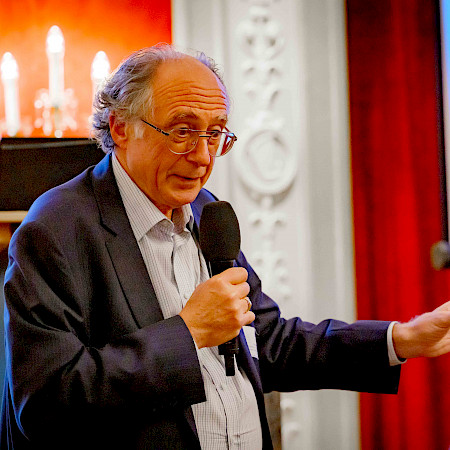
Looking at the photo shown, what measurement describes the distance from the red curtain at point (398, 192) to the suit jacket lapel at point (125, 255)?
1440 millimetres

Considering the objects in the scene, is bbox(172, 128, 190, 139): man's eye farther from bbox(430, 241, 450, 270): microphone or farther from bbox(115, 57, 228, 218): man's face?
bbox(430, 241, 450, 270): microphone

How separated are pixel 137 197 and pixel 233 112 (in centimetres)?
117

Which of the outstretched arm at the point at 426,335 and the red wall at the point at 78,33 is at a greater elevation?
the red wall at the point at 78,33

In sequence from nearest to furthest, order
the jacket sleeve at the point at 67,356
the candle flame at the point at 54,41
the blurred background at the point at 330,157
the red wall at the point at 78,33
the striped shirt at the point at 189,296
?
the jacket sleeve at the point at 67,356 → the striped shirt at the point at 189,296 → the candle flame at the point at 54,41 → the red wall at the point at 78,33 → the blurred background at the point at 330,157

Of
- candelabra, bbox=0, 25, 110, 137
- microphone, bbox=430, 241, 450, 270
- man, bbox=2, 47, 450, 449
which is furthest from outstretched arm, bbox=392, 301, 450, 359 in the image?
candelabra, bbox=0, 25, 110, 137

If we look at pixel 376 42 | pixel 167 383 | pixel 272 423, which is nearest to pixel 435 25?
pixel 376 42

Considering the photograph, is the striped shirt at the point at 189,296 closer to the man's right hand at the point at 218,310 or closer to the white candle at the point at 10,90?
the man's right hand at the point at 218,310

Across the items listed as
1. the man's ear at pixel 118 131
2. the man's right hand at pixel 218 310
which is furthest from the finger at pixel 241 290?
the man's ear at pixel 118 131

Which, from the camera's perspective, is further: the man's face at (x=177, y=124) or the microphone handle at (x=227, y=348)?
the man's face at (x=177, y=124)

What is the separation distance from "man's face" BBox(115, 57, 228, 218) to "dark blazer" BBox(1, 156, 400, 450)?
0.11 metres

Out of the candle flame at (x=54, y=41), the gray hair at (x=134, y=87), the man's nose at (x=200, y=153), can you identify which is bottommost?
the man's nose at (x=200, y=153)

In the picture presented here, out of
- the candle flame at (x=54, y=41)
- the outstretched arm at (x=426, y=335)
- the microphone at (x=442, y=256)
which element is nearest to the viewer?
the microphone at (x=442, y=256)

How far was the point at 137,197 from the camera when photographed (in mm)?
1539

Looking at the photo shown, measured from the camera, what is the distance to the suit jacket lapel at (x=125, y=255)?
1.38m
